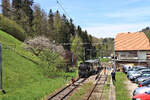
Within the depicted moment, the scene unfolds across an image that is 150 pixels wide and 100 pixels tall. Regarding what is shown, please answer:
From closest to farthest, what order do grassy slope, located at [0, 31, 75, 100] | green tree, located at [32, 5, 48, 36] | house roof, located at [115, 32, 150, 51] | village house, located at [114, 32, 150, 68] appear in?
grassy slope, located at [0, 31, 75, 100], village house, located at [114, 32, 150, 68], house roof, located at [115, 32, 150, 51], green tree, located at [32, 5, 48, 36]

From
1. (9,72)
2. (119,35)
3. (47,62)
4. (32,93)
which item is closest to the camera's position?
(32,93)

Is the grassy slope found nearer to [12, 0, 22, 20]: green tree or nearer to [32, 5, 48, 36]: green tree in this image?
[12, 0, 22, 20]: green tree

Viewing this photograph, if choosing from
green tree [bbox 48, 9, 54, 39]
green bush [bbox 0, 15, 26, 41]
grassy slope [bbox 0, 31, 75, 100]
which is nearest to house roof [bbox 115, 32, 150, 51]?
green bush [bbox 0, 15, 26, 41]

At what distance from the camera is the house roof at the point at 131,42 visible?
175 ft

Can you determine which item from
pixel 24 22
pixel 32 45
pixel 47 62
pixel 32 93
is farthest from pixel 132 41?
pixel 32 93

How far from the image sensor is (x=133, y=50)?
53219 mm

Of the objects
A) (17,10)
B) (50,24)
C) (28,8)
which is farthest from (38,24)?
(50,24)

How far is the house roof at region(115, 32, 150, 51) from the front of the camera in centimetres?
5333

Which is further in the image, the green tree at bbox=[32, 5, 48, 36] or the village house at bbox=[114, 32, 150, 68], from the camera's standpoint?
the green tree at bbox=[32, 5, 48, 36]

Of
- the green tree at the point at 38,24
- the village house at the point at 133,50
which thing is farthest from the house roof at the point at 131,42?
the green tree at the point at 38,24

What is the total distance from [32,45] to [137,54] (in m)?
29.5

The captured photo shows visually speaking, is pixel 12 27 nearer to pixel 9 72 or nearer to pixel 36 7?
pixel 36 7

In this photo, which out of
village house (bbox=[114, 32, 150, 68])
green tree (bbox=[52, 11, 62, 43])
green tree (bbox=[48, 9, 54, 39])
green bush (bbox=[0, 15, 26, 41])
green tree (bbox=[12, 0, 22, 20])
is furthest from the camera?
green tree (bbox=[48, 9, 54, 39])

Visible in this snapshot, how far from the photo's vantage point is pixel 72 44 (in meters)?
83.1
